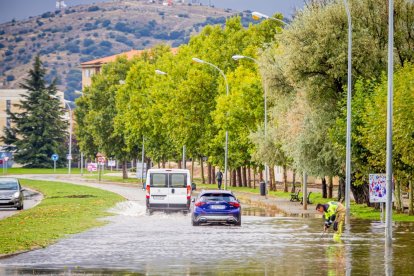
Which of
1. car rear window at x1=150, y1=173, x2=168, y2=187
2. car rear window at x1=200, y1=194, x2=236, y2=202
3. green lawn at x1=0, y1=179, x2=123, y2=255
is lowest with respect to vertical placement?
green lawn at x1=0, y1=179, x2=123, y2=255

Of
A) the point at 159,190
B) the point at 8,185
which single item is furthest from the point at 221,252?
the point at 8,185

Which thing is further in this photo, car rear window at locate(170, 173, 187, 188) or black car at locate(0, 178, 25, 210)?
black car at locate(0, 178, 25, 210)

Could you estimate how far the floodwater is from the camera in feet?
67.1

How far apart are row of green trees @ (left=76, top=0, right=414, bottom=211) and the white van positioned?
668 cm

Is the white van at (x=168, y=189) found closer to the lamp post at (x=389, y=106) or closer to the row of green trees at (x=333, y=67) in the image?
the row of green trees at (x=333, y=67)

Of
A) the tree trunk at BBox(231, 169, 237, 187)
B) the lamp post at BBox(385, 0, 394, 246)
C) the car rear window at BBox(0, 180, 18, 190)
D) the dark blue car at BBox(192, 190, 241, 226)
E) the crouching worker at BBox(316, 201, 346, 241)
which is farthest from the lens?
the tree trunk at BBox(231, 169, 237, 187)

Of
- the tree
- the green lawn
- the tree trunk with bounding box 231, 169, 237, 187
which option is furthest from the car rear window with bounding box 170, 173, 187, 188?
the tree

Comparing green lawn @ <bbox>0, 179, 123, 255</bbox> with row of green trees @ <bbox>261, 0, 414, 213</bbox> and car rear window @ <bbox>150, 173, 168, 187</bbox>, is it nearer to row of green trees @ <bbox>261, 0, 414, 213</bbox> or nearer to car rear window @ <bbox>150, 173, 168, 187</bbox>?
car rear window @ <bbox>150, 173, 168, 187</bbox>

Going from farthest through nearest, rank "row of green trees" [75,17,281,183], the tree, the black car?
1. the tree
2. "row of green trees" [75,17,281,183]
3. the black car

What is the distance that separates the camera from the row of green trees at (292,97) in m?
43.4

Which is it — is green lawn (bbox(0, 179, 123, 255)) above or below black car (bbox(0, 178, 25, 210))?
below

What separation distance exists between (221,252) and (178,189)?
19.2 metres

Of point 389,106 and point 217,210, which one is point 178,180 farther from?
point 389,106

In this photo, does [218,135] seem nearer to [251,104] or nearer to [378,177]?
[251,104]
